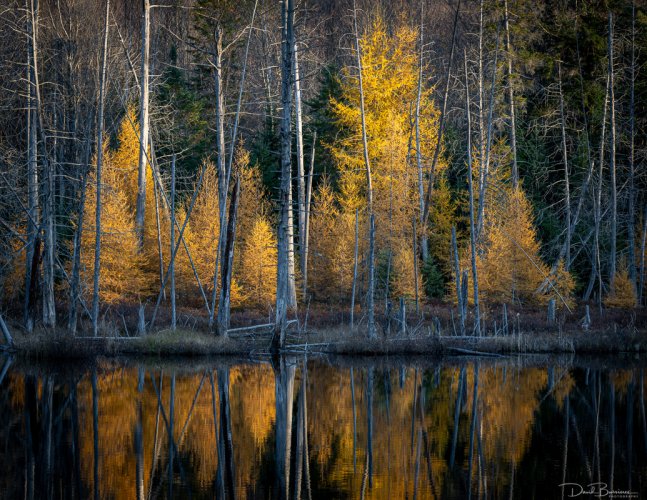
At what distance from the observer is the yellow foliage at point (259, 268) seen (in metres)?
30.7

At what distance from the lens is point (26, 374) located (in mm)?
17500

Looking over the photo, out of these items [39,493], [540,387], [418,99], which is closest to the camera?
[39,493]

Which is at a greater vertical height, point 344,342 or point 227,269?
point 227,269

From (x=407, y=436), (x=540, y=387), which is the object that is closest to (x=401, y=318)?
(x=540, y=387)

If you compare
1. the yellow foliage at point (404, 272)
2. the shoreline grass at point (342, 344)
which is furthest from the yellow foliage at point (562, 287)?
the shoreline grass at point (342, 344)

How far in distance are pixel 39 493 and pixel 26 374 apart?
957 centimetres

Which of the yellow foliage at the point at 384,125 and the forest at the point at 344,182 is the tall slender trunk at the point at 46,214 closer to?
the forest at the point at 344,182

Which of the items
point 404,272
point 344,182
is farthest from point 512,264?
point 344,182

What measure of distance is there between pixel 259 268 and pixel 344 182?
6.60 m

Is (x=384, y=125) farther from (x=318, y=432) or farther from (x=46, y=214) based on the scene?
(x=318, y=432)

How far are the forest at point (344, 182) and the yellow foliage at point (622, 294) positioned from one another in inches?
2.8

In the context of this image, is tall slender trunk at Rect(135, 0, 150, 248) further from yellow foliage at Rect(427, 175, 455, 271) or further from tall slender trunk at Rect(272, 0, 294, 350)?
yellow foliage at Rect(427, 175, 455, 271)

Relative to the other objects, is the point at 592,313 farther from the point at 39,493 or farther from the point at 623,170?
the point at 39,493

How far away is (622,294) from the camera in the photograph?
29.7 meters
